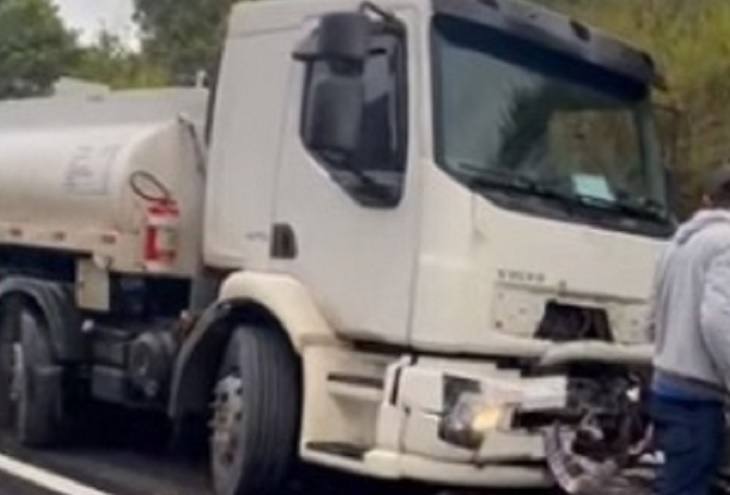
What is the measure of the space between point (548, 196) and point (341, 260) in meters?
1.04

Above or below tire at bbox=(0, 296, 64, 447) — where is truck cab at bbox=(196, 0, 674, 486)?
above

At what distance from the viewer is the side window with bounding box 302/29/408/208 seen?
7.81 metres

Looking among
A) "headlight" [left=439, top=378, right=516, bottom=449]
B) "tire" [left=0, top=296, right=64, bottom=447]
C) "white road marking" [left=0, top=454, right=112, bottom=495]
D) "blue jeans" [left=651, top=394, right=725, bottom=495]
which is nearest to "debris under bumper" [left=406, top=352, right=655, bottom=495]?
"headlight" [left=439, top=378, right=516, bottom=449]

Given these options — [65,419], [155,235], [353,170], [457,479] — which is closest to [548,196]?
[353,170]

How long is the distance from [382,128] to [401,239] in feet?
1.70

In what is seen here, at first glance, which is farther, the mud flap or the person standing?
the mud flap

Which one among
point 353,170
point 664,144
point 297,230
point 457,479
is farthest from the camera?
point 664,144

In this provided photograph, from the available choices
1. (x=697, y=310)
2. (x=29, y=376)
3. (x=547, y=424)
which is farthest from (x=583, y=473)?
(x=29, y=376)

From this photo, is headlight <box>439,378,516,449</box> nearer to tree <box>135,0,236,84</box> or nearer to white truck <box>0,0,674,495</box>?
white truck <box>0,0,674,495</box>

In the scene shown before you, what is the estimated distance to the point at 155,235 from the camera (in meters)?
A: 9.73

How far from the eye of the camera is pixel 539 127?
8.18 meters

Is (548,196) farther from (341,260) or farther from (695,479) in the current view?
(695,479)

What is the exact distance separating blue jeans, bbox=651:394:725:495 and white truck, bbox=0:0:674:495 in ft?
2.56

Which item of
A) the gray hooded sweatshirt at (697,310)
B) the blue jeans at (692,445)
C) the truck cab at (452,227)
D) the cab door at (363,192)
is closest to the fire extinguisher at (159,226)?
the truck cab at (452,227)
